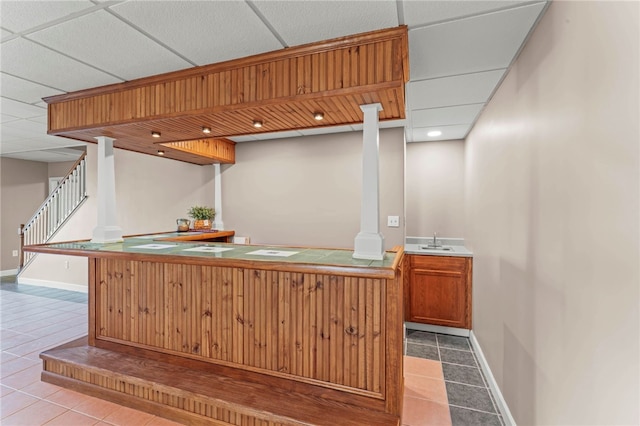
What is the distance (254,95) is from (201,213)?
2642mm

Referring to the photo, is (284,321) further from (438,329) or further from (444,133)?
(444,133)

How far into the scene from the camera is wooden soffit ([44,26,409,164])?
183 cm

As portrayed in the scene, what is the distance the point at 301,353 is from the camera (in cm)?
194

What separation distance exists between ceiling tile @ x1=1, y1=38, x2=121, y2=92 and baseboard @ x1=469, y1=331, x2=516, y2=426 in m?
3.89

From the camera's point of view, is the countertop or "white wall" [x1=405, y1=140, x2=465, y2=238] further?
"white wall" [x1=405, y1=140, x2=465, y2=238]

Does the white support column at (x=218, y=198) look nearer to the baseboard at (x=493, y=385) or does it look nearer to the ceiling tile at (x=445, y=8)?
the ceiling tile at (x=445, y=8)

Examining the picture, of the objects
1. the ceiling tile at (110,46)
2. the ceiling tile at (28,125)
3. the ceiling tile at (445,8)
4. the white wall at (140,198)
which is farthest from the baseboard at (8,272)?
the ceiling tile at (445,8)

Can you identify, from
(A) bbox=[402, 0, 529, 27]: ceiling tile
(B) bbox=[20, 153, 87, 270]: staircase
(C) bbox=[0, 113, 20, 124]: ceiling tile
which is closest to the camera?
(A) bbox=[402, 0, 529, 27]: ceiling tile

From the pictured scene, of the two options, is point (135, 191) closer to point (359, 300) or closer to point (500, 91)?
point (359, 300)

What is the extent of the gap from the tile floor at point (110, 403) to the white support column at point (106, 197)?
1.29m

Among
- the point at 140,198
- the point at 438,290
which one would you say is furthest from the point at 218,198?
the point at 438,290

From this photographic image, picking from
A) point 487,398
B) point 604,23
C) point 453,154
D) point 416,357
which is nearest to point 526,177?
point 604,23

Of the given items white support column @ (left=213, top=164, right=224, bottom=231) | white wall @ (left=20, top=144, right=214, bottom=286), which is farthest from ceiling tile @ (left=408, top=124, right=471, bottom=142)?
white wall @ (left=20, top=144, right=214, bottom=286)

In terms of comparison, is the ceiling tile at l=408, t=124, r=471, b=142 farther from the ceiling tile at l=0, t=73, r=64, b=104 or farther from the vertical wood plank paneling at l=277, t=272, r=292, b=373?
the ceiling tile at l=0, t=73, r=64, b=104
